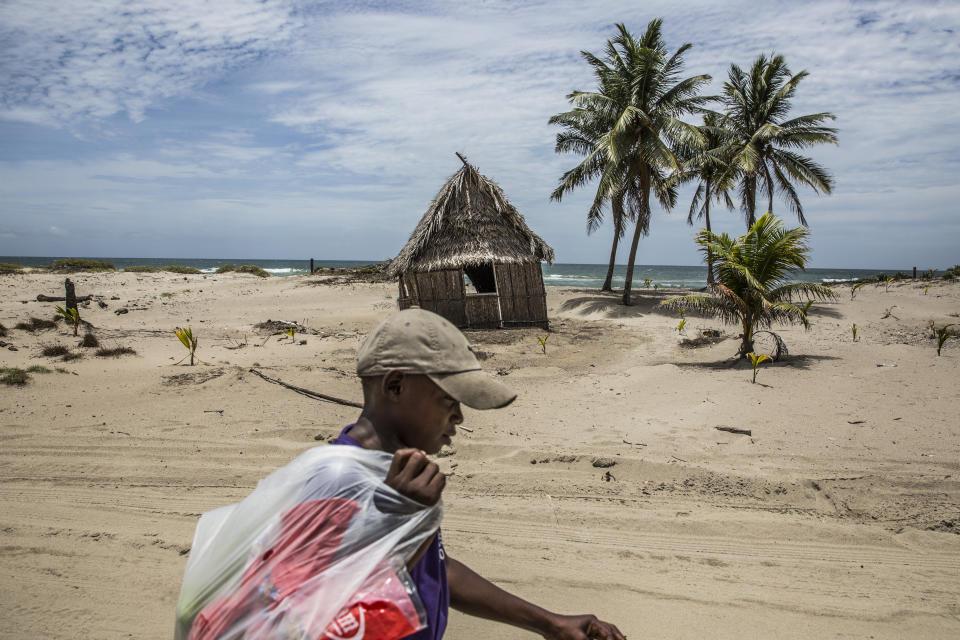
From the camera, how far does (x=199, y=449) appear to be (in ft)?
18.1

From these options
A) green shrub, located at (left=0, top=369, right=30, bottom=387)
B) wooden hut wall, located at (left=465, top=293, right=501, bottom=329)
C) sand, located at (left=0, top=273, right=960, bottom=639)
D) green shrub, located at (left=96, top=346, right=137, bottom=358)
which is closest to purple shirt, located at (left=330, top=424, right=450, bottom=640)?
sand, located at (left=0, top=273, right=960, bottom=639)

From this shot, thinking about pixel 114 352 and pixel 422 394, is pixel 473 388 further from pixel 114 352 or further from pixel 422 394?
pixel 114 352

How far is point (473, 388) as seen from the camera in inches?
54.8

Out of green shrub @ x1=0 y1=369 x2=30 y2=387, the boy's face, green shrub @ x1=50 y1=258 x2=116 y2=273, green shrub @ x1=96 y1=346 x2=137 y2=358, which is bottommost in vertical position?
green shrub @ x1=0 y1=369 x2=30 y2=387

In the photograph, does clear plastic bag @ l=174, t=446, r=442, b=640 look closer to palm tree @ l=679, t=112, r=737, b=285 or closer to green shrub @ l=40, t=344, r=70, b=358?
green shrub @ l=40, t=344, r=70, b=358

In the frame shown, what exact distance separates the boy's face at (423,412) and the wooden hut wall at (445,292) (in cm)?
1258

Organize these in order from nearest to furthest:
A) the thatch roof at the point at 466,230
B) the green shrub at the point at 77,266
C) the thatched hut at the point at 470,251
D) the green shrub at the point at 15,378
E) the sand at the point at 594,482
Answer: the sand at the point at 594,482, the green shrub at the point at 15,378, the thatch roof at the point at 466,230, the thatched hut at the point at 470,251, the green shrub at the point at 77,266

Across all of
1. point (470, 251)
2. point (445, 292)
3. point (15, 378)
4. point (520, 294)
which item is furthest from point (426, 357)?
point (520, 294)

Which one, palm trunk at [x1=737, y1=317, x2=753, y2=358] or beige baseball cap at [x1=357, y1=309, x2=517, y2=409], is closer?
beige baseball cap at [x1=357, y1=309, x2=517, y2=409]

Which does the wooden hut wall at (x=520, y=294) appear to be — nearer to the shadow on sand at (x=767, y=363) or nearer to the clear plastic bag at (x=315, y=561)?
the shadow on sand at (x=767, y=363)

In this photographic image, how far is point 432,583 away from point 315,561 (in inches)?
13.9

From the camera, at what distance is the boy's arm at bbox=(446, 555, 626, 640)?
1.67m

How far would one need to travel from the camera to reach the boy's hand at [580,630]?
1729 mm

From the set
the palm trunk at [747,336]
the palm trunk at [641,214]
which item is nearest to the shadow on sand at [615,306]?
the palm trunk at [641,214]
